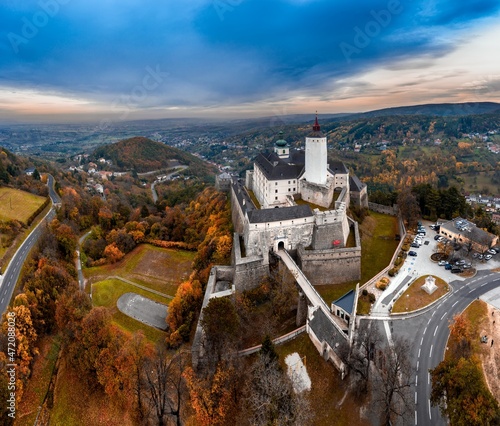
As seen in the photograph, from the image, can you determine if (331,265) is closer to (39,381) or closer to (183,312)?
(183,312)

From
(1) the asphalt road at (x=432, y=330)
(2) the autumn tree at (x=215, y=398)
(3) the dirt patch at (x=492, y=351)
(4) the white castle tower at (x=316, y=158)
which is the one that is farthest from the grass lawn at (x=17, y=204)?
(3) the dirt patch at (x=492, y=351)

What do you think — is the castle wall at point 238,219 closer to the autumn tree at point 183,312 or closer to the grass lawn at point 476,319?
the autumn tree at point 183,312

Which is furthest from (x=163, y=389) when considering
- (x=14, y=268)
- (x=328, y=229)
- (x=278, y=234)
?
(x=14, y=268)

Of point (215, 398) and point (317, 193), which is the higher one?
point (317, 193)

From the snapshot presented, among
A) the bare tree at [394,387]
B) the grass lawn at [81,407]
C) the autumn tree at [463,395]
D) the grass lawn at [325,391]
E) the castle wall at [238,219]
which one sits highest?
the castle wall at [238,219]

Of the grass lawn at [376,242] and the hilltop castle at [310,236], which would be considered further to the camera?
the grass lawn at [376,242]

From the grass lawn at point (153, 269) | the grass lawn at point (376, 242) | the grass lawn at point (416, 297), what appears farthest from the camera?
the grass lawn at point (153, 269)

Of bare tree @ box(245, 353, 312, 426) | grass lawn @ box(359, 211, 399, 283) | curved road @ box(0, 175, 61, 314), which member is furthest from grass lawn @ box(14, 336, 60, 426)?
grass lawn @ box(359, 211, 399, 283)
